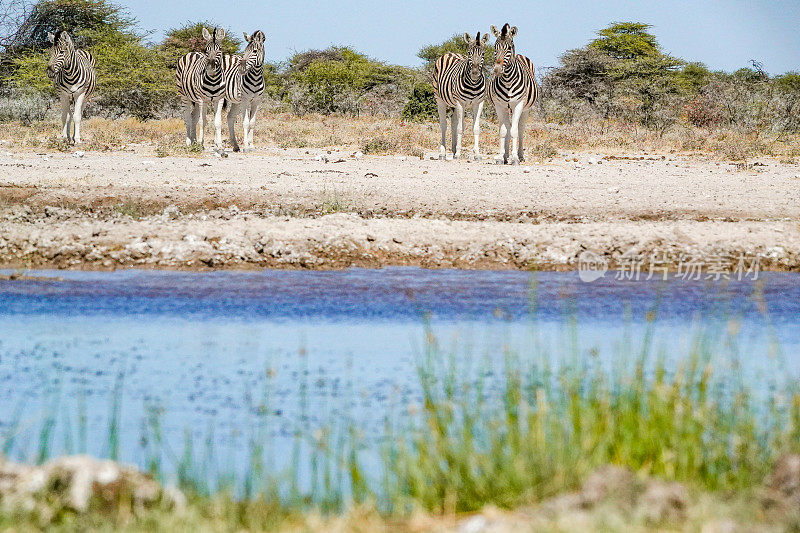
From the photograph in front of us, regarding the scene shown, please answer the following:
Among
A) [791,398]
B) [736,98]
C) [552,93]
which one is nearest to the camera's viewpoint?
[791,398]

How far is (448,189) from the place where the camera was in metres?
11.6

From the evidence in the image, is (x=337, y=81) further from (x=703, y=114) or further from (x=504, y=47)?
(x=504, y=47)

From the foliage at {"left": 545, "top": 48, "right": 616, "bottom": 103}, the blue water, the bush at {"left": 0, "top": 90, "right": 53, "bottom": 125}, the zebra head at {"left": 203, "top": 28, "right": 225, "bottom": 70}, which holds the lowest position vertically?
the blue water

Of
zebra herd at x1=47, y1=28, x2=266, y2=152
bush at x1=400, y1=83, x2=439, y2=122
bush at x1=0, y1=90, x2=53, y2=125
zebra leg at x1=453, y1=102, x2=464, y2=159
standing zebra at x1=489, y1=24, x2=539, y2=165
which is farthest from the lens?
bush at x1=400, y1=83, x2=439, y2=122

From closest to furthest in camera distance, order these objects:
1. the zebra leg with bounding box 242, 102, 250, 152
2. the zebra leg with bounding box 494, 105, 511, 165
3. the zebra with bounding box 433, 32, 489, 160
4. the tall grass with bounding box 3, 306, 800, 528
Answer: the tall grass with bounding box 3, 306, 800, 528 < the zebra leg with bounding box 494, 105, 511, 165 < the zebra with bounding box 433, 32, 489, 160 < the zebra leg with bounding box 242, 102, 250, 152

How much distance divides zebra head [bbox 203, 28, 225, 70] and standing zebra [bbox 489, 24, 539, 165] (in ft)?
15.7

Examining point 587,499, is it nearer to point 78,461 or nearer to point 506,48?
point 78,461

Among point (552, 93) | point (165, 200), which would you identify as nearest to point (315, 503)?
point (165, 200)

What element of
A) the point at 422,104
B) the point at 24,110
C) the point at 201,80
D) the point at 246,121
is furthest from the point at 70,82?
the point at 422,104

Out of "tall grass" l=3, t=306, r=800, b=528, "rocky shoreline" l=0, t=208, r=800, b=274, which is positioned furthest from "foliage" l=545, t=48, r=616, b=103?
"tall grass" l=3, t=306, r=800, b=528

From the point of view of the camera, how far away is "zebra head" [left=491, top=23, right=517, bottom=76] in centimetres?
1527

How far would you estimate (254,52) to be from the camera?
18.1 metres

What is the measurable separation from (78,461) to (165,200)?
7.57m

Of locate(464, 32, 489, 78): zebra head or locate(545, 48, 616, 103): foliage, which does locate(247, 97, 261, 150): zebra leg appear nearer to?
locate(464, 32, 489, 78): zebra head
